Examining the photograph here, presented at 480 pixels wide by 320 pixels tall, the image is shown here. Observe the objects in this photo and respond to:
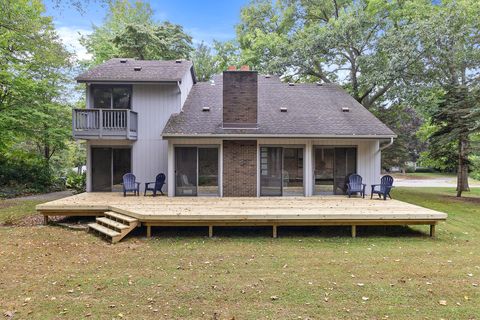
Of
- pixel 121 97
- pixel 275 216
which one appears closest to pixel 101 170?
pixel 121 97

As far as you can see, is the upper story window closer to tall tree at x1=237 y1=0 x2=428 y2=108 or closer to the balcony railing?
the balcony railing

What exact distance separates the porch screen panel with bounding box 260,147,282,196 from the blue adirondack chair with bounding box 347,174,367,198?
2519 millimetres

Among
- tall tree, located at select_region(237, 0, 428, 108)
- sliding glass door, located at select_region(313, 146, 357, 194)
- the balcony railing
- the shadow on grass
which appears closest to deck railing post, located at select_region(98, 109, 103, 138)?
the balcony railing

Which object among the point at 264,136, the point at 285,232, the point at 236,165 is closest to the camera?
the point at 285,232

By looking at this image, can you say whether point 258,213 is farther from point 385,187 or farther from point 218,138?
point 385,187

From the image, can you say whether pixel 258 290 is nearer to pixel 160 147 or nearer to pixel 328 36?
pixel 160 147

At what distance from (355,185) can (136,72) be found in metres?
9.63

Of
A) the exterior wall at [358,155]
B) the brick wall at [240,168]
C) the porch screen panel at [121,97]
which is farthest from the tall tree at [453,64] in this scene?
the porch screen panel at [121,97]

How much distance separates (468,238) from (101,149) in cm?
1231

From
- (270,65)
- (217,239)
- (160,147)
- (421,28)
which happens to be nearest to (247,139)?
(160,147)

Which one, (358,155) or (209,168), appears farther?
(358,155)

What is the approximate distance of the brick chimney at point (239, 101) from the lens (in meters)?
11.2

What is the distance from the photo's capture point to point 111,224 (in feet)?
24.3

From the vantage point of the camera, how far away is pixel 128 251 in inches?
243
